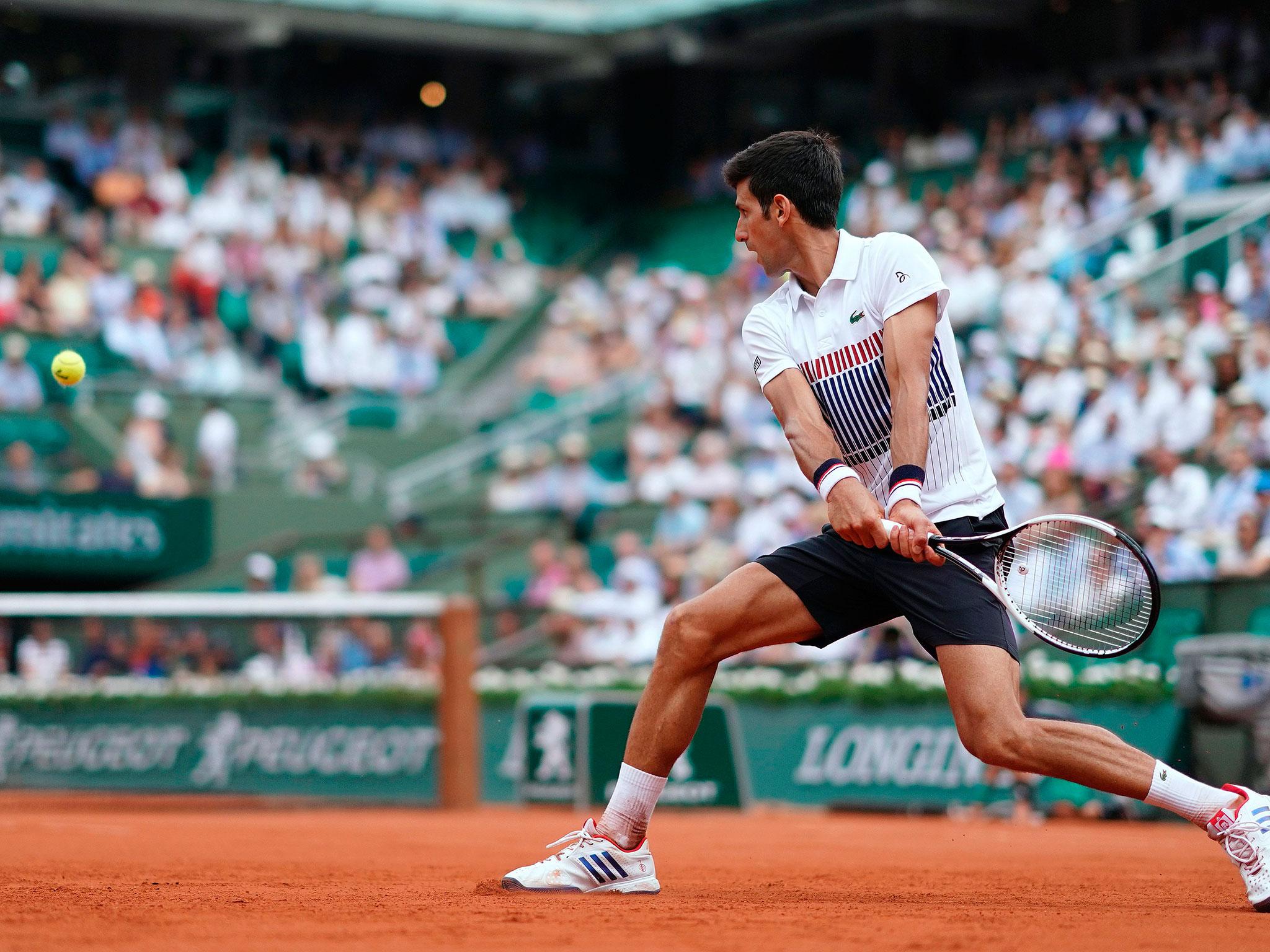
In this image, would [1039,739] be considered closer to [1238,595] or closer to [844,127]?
[1238,595]

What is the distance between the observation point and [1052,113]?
69.5 ft

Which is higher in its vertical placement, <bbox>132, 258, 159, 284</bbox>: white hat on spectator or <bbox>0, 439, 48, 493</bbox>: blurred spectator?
<bbox>132, 258, 159, 284</bbox>: white hat on spectator

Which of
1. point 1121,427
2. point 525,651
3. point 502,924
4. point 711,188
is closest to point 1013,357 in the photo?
point 1121,427

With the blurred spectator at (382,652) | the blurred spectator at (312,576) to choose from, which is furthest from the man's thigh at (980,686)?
the blurred spectator at (312,576)

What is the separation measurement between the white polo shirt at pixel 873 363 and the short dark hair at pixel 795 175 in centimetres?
14

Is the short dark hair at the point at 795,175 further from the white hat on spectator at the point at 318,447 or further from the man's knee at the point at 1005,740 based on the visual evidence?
the white hat on spectator at the point at 318,447

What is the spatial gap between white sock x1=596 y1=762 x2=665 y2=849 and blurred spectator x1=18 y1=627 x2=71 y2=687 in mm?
8996

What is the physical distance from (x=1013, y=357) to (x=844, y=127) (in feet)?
Answer: 33.1

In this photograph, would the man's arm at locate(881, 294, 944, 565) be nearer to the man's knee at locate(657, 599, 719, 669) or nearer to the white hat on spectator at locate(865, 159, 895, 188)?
the man's knee at locate(657, 599, 719, 669)

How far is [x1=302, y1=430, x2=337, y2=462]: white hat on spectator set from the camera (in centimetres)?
2030

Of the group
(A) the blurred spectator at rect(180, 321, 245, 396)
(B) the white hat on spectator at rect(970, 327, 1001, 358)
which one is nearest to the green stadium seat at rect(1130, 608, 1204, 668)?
(B) the white hat on spectator at rect(970, 327, 1001, 358)

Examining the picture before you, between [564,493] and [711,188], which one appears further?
[711,188]

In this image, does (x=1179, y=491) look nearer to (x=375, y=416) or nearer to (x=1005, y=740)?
(x=1005, y=740)

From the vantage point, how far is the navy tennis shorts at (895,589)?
5453 mm
